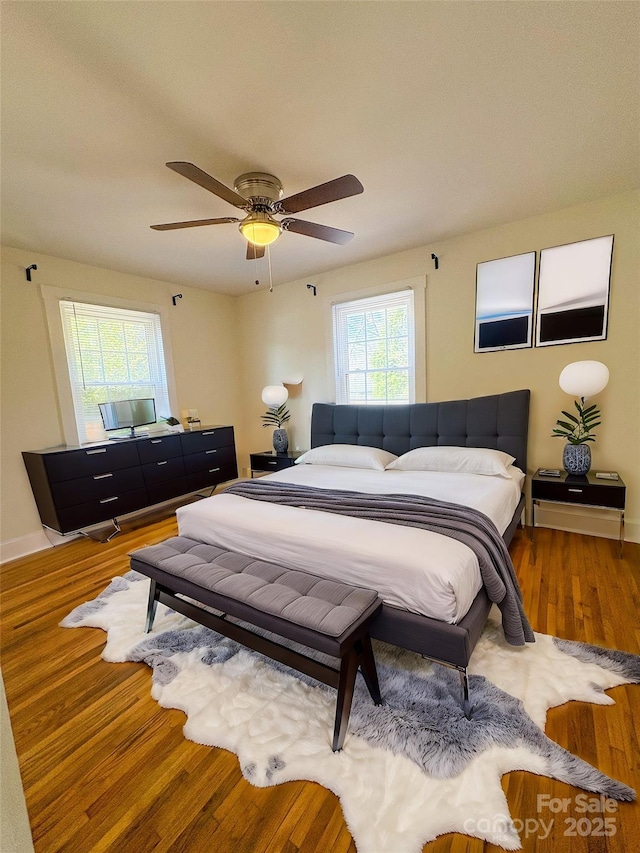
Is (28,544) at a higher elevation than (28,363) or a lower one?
lower

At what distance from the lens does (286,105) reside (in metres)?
1.70

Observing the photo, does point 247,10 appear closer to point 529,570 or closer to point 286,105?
point 286,105

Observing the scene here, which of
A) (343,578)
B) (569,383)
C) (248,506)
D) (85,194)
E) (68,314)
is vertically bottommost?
(343,578)

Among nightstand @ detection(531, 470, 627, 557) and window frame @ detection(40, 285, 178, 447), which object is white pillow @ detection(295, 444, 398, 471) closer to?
nightstand @ detection(531, 470, 627, 557)

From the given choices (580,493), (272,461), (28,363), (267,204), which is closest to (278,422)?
(272,461)

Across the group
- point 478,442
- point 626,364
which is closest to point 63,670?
point 478,442

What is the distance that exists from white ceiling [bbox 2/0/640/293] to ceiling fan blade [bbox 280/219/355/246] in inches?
11.3

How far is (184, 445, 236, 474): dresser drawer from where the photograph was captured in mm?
4207

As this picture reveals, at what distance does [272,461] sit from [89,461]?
191cm

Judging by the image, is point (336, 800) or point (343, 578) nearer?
point (336, 800)

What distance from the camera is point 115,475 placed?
3516 millimetres

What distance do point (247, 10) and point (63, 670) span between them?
3014 millimetres

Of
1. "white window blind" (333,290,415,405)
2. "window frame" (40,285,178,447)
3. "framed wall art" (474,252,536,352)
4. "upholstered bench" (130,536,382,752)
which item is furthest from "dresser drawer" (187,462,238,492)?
"framed wall art" (474,252,536,352)

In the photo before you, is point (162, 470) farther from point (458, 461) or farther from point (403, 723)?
point (403, 723)
